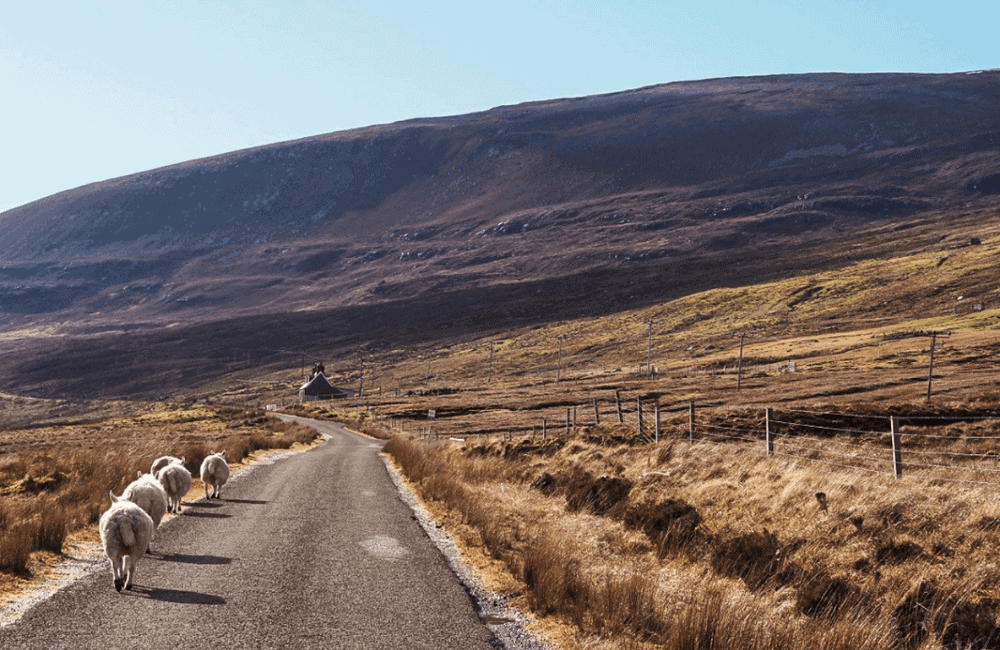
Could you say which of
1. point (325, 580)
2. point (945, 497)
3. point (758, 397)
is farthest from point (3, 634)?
point (758, 397)

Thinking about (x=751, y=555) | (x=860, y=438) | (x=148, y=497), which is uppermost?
(x=148, y=497)

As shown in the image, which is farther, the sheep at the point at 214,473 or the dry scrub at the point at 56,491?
the sheep at the point at 214,473

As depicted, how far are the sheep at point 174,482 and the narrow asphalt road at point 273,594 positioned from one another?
1.57 ft

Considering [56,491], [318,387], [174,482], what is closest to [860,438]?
[174,482]

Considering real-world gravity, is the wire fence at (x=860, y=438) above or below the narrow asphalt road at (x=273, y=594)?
below

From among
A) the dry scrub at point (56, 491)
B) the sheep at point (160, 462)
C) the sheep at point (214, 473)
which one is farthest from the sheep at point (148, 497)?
the sheep at point (214, 473)

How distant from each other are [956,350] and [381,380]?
362ft

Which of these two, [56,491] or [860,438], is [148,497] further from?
[860,438]

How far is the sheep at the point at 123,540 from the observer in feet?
37.8

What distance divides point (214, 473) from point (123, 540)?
11.2m

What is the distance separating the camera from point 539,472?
1025 inches

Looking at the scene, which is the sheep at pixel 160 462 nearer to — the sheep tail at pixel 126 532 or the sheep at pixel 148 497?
the sheep at pixel 148 497

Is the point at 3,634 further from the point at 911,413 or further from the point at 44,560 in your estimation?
the point at 911,413

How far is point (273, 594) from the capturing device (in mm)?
11531
